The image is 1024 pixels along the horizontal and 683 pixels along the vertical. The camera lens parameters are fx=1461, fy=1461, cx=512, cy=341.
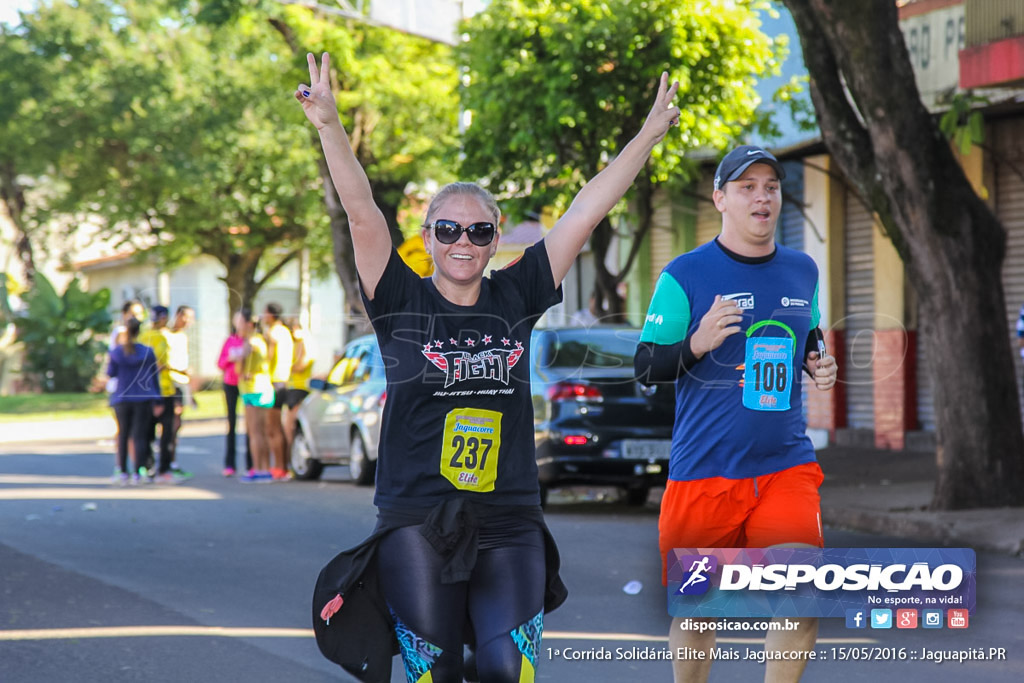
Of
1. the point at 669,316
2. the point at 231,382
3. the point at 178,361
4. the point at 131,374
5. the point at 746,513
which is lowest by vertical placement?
the point at 746,513

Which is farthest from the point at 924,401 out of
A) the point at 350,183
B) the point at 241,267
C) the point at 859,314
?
the point at 241,267

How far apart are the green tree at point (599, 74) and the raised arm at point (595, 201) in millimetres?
13657

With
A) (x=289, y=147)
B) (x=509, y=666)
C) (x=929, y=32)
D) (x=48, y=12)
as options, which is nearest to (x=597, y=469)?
(x=929, y=32)

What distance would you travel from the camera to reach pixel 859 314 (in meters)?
19.8

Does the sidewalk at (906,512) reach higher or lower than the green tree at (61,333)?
lower

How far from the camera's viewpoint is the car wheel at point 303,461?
55.5 ft

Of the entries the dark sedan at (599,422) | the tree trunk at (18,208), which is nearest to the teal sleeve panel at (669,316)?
the dark sedan at (599,422)

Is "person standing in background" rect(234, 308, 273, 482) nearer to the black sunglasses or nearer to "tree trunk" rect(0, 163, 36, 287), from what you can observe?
the black sunglasses

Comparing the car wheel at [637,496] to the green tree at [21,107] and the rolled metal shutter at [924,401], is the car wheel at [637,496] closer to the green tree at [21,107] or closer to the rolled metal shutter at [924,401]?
the rolled metal shutter at [924,401]

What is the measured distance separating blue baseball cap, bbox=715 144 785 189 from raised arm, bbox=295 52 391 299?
1.46m

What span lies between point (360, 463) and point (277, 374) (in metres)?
1.69

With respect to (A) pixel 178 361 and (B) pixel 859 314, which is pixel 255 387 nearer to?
(A) pixel 178 361

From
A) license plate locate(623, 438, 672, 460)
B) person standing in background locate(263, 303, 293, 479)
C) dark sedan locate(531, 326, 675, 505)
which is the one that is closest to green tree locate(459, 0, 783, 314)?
person standing in background locate(263, 303, 293, 479)

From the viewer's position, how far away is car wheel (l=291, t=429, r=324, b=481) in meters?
16.9
